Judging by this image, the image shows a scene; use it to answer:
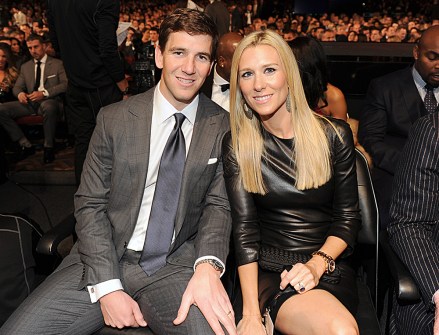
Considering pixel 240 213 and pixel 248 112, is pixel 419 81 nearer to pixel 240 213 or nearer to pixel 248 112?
pixel 248 112

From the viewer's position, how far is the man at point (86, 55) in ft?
11.0

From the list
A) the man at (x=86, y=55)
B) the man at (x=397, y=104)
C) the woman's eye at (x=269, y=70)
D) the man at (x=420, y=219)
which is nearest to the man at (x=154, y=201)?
the woman's eye at (x=269, y=70)

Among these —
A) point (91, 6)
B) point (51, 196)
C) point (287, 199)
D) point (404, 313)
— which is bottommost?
point (51, 196)

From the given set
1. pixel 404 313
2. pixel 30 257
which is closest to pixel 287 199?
pixel 404 313

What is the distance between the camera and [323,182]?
73.8 inches

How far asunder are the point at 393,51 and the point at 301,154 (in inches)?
135

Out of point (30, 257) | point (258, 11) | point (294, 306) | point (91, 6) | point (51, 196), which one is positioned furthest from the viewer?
point (258, 11)

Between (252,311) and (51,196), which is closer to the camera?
(252,311)

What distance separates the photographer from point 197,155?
187cm

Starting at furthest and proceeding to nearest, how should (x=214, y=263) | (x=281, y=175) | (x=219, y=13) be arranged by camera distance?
1. (x=219, y=13)
2. (x=281, y=175)
3. (x=214, y=263)

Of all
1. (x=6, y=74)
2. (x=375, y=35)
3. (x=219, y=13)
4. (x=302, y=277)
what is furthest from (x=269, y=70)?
(x=375, y=35)

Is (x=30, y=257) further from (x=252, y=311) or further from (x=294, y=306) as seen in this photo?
(x=294, y=306)

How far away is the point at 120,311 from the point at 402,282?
2.97ft

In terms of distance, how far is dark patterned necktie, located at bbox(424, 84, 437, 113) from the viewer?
8.98 feet
